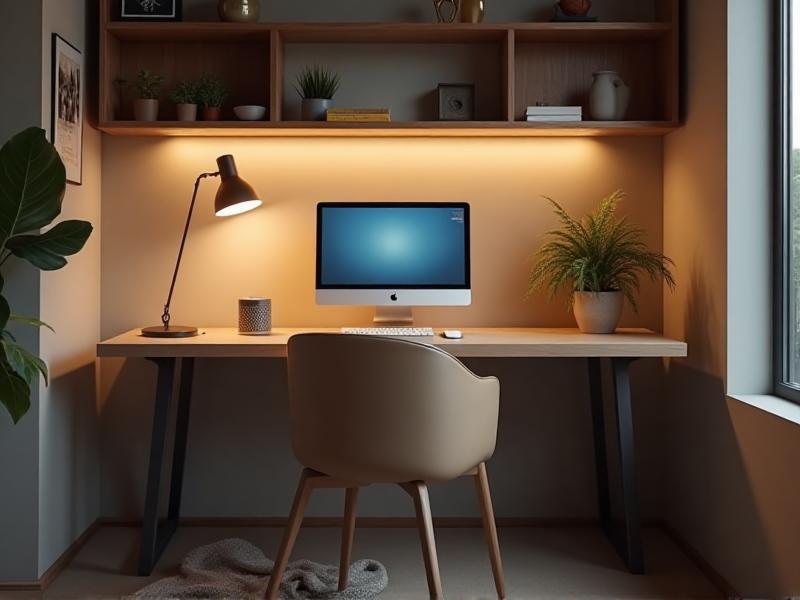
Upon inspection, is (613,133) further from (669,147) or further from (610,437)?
(610,437)

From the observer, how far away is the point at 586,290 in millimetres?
3203

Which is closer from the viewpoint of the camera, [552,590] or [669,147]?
[552,590]

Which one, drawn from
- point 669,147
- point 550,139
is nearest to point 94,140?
point 550,139

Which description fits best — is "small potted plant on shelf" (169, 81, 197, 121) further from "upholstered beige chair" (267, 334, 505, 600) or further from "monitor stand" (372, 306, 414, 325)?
"upholstered beige chair" (267, 334, 505, 600)

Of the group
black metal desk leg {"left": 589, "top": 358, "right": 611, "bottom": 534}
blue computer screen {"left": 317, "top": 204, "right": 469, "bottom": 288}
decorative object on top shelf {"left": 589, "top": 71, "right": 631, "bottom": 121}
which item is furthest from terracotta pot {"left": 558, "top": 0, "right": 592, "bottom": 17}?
black metal desk leg {"left": 589, "top": 358, "right": 611, "bottom": 534}

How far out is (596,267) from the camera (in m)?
3.17

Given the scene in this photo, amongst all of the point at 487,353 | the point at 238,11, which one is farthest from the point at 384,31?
the point at 487,353

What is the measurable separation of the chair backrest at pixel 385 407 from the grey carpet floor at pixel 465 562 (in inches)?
23.8

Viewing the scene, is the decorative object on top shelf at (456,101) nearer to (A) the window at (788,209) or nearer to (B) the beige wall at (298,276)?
(B) the beige wall at (298,276)

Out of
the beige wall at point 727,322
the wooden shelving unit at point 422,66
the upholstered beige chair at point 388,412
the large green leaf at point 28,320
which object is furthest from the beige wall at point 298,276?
the upholstered beige chair at point 388,412

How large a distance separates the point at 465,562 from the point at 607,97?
5.68 feet

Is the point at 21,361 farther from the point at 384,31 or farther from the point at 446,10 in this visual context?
the point at 446,10

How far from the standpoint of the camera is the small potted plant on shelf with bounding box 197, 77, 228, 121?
3.30 metres

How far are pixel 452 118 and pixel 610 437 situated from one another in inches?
54.3
